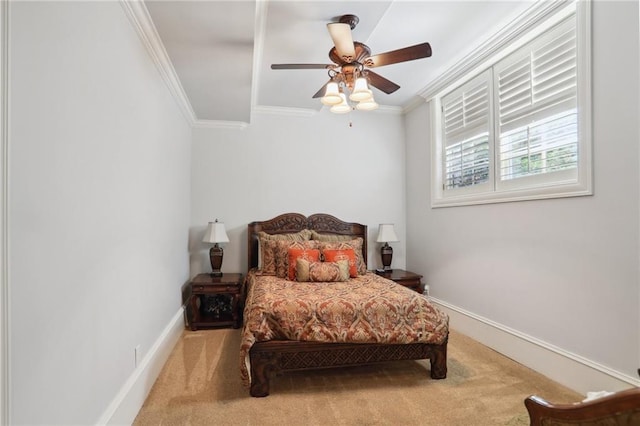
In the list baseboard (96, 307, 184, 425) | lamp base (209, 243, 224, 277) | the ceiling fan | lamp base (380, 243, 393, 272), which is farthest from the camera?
lamp base (380, 243, 393, 272)

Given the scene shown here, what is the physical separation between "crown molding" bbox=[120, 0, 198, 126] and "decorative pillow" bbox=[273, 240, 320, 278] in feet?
6.11

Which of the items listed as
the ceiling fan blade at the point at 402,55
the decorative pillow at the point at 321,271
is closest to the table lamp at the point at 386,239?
the decorative pillow at the point at 321,271

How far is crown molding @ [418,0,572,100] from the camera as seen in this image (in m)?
2.43

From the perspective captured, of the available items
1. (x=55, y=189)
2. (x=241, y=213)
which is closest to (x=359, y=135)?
(x=241, y=213)

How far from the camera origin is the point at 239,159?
4.35 m

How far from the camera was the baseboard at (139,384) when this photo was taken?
5.73ft

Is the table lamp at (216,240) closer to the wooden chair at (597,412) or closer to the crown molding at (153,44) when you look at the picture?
the crown molding at (153,44)

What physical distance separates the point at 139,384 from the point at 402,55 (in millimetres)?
2830

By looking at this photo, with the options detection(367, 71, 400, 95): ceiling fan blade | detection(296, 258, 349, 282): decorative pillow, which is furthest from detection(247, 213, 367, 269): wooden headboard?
detection(367, 71, 400, 95): ceiling fan blade

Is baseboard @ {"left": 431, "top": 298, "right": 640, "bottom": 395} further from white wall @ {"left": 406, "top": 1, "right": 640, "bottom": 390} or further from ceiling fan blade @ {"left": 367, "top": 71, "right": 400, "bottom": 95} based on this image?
ceiling fan blade @ {"left": 367, "top": 71, "right": 400, "bottom": 95}

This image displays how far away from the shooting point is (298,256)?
3.51 metres

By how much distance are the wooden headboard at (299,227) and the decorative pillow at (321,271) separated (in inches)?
39.8

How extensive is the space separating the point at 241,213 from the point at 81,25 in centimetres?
301

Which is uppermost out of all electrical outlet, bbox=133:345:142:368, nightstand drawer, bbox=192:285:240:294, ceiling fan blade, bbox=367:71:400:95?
→ ceiling fan blade, bbox=367:71:400:95
